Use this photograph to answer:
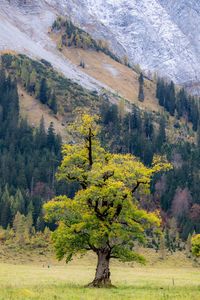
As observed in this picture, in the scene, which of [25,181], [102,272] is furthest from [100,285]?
[25,181]

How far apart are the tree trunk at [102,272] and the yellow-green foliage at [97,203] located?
0.68 metres

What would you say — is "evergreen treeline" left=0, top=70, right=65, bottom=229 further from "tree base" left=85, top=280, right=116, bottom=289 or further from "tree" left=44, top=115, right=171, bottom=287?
"tree base" left=85, top=280, right=116, bottom=289

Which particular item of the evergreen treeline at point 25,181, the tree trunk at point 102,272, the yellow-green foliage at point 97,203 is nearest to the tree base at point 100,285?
the tree trunk at point 102,272

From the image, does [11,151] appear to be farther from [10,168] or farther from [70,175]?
[70,175]

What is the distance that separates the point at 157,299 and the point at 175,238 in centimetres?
11262

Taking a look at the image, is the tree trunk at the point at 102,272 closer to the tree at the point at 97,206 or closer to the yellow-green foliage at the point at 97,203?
the tree at the point at 97,206

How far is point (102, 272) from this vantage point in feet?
147

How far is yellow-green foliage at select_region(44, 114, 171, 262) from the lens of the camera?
45094 millimetres

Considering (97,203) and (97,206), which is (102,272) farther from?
(97,203)

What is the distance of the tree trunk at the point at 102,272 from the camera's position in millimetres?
43969

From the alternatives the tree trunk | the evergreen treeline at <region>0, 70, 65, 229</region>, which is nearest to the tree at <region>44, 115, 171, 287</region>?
the tree trunk

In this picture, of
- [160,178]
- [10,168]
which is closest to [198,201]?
[160,178]

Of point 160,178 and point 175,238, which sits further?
point 160,178

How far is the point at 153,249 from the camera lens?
423 ft
